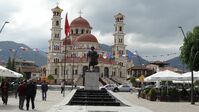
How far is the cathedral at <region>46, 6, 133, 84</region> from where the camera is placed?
13200 cm

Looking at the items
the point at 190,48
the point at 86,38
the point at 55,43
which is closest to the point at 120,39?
the point at 86,38

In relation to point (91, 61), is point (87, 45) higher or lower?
higher

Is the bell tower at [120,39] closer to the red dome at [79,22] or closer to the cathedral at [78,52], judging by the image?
the cathedral at [78,52]

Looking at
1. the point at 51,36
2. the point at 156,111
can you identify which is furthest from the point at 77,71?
the point at 156,111

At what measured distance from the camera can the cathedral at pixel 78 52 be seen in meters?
132

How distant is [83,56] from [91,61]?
3796 inches

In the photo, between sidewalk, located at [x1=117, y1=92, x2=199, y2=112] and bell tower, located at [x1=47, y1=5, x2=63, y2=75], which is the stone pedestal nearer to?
sidewalk, located at [x1=117, y1=92, x2=199, y2=112]

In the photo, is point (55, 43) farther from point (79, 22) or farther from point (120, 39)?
point (120, 39)

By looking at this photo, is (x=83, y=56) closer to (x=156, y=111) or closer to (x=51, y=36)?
(x=51, y=36)

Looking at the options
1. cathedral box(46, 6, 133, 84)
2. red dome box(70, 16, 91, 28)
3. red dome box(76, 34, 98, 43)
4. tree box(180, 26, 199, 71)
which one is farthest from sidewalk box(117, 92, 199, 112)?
red dome box(70, 16, 91, 28)

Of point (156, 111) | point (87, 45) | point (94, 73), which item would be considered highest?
point (87, 45)

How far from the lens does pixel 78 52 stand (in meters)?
136

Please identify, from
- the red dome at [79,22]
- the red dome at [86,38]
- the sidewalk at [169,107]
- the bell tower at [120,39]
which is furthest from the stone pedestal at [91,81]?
the bell tower at [120,39]

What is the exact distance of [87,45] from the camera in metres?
134
